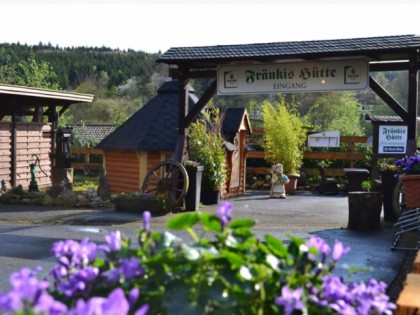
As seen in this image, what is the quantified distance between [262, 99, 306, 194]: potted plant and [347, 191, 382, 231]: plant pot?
9.31 meters

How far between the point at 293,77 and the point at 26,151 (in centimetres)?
895

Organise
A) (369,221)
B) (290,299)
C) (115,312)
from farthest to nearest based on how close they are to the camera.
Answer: (369,221) < (290,299) < (115,312)

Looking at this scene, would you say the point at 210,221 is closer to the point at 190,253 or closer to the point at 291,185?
the point at 190,253

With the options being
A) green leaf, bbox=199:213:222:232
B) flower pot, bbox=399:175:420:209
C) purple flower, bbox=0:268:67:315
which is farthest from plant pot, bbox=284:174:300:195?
purple flower, bbox=0:268:67:315

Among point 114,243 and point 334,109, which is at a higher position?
point 334,109

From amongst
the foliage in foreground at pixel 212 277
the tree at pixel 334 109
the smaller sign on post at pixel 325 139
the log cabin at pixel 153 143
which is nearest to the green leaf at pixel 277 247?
the foliage in foreground at pixel 212 277

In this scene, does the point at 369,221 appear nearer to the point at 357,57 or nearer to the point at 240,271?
the point at 357,57

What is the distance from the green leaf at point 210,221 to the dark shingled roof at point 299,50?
31.1 ft

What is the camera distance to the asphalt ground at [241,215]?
699 centimetres

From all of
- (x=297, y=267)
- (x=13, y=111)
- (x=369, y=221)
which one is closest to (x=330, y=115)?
(x=13, y=111)

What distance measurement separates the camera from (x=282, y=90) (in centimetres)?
1157

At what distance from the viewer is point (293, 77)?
11562 mm

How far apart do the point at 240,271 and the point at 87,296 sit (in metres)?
0.44

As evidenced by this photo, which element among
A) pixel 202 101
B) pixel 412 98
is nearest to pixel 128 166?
pixel 202 101
